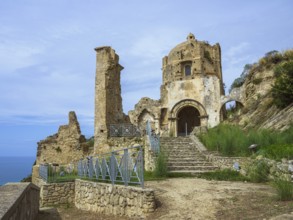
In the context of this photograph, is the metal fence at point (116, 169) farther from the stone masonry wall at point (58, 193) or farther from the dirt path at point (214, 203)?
the dirt path at point (214, 203)

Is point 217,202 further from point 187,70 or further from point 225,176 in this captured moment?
point 187,70

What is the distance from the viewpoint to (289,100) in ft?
43.1

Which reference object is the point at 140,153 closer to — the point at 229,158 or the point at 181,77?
the point at 229,158

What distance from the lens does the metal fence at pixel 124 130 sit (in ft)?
56.8

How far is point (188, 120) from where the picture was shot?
1081 inches

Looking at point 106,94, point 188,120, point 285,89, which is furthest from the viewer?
point 188,120

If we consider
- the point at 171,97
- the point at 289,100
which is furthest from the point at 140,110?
the point at 289,100

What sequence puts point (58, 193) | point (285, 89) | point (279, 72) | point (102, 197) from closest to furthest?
point (102, 197)
point (58, 193)
point (285, 89)
point (279, 72)

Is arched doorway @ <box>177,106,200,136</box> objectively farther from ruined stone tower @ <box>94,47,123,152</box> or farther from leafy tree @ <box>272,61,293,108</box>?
leafy tree @ <box>272,61,293,108</box>

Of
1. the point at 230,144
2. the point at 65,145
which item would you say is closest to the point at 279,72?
the point at 230,144

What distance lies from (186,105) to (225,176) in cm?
1595

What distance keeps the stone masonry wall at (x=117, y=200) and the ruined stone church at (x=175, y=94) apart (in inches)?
357

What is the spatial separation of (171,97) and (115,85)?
7.76 meters

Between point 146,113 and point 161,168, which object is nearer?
point 161,168
